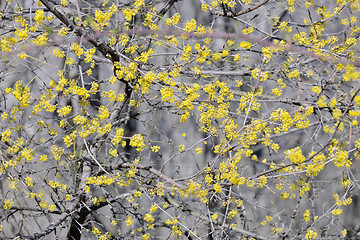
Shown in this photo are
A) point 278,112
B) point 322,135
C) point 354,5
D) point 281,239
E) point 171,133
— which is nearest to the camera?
point 278,112

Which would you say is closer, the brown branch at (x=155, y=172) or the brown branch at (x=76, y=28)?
the brown branch at (x=76, y=28)

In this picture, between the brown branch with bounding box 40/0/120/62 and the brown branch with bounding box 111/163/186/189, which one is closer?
the brown branch with bounding box 40/0/120/62

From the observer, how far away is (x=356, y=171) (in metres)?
4.22

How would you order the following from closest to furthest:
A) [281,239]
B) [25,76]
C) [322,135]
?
[281,239], [25,76], [322,135]

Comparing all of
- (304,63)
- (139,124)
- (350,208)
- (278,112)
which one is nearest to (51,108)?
(278,112)

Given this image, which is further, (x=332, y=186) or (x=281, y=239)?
(x=332, y=186)

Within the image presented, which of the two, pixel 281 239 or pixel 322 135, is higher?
pixel 322 135

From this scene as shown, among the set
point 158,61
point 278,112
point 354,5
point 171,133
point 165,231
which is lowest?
point 165,231

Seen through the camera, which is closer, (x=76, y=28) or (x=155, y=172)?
(x=76, y=28)

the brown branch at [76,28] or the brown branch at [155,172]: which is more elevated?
the brown branch at [76,28]

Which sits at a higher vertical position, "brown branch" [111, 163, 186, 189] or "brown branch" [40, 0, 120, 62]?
"brown branch" [40, 0, 120, 62]

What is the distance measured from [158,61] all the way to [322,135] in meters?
2.21

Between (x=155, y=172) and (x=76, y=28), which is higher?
(x=76, y=28)

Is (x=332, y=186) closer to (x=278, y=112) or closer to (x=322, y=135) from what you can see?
(x=322, y=135)
